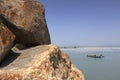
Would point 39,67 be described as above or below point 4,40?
below

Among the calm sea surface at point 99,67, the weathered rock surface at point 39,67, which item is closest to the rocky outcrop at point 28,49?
the weathered rock surface at point 39,67

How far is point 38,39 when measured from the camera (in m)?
6.00

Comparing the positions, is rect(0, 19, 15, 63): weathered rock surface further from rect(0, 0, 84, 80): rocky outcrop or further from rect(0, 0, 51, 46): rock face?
rect(0, 0, 51, 46): rock face

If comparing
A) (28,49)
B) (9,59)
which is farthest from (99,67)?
(9,59)

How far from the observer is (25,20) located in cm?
565

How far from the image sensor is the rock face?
5.51 metres

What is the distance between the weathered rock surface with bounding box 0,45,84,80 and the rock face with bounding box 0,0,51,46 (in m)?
0.68

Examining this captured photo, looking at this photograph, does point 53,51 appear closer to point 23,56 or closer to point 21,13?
point 23,56

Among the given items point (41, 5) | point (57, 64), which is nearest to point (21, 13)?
point (41, 5)

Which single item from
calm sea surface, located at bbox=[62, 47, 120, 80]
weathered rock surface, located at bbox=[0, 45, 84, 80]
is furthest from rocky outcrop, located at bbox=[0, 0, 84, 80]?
calm sea surface, located at bbox=[62, 47, 120, 80]

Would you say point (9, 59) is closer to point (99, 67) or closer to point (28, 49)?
point (28, 49)

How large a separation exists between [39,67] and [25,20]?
194 cm

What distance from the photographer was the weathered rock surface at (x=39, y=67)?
3.98 meters

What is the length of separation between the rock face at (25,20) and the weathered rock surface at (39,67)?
681mm
